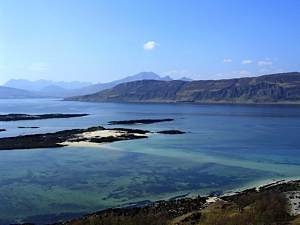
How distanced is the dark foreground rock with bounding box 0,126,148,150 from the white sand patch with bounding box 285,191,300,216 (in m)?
30.7

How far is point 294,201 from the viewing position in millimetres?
23062

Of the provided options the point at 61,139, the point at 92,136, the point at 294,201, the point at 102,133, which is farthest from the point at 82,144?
the point at 294,201

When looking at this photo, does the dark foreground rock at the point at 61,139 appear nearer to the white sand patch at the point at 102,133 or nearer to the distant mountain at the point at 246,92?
the white sand patch at the point at 102,133

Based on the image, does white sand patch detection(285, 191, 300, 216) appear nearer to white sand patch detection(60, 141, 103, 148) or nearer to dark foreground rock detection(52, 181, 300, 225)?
dark foreground rock detection(52, 181, 300, 225)

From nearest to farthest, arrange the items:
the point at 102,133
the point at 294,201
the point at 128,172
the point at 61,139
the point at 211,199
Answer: the point at 294,201 < the point at 211,199 < the point at 128,172 < the point at 61,139 < the point at 102,133

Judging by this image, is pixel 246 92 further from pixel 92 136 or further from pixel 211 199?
pixel 211 199

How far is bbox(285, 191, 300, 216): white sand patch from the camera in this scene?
2075 cm

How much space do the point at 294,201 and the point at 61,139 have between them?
3687 cm

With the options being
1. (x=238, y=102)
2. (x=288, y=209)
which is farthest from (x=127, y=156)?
(x=238, y=102)

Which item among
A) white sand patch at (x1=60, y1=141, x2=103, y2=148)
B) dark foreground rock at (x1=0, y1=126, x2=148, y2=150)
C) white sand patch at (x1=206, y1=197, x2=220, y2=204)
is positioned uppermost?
dark foreground rock at (x1=0, y1=126, x2=148, y2=150)

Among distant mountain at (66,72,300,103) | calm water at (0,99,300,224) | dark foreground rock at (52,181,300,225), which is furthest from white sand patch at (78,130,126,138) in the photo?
distant mountain at (66,72,300,103)

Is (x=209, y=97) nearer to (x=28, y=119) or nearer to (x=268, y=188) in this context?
(x=28, y=119)

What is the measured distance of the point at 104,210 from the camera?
24.5m

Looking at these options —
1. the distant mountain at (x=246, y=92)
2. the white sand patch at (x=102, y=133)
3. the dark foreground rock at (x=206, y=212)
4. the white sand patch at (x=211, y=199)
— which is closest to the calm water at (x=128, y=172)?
the dark foreground rock at (x=206, y=212)
